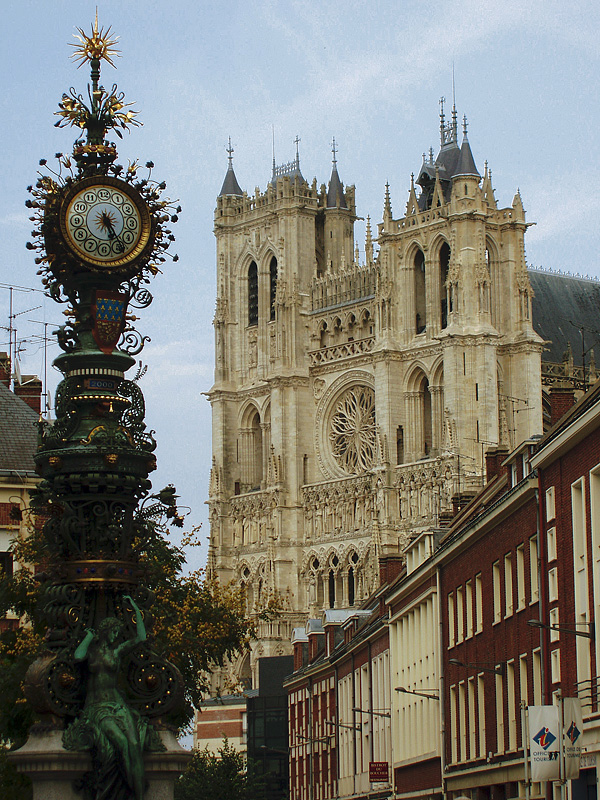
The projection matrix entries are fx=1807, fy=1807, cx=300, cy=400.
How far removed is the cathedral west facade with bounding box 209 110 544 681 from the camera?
102 meters

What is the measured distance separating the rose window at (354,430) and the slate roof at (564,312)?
11.4m

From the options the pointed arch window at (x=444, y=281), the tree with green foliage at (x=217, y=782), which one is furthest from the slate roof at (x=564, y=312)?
the tree with green foliage at (x=217, y=782)

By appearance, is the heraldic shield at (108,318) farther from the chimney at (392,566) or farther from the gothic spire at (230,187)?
the gothic spire at (230,187)

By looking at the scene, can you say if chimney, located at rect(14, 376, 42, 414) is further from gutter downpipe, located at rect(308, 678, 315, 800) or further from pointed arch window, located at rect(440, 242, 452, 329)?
pointed arch window, located at rect(440, 242, 452, 329)

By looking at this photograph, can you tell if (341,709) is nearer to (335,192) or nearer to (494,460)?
(494,460)

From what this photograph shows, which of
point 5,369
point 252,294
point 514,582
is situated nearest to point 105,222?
point 514,582

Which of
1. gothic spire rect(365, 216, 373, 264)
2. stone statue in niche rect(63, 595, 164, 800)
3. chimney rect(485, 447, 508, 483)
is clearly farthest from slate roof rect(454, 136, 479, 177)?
stone statue in niche rect(63, 595, 164, 800)

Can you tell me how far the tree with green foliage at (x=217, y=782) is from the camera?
6844 cm

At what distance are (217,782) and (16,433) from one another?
26.4 meters

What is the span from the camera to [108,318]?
65.9 feet

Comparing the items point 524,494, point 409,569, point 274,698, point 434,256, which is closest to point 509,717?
point 524,494

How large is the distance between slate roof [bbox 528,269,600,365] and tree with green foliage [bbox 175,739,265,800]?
1812 inches

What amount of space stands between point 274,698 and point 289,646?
19.9 m

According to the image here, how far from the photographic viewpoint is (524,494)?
34.7 meters
